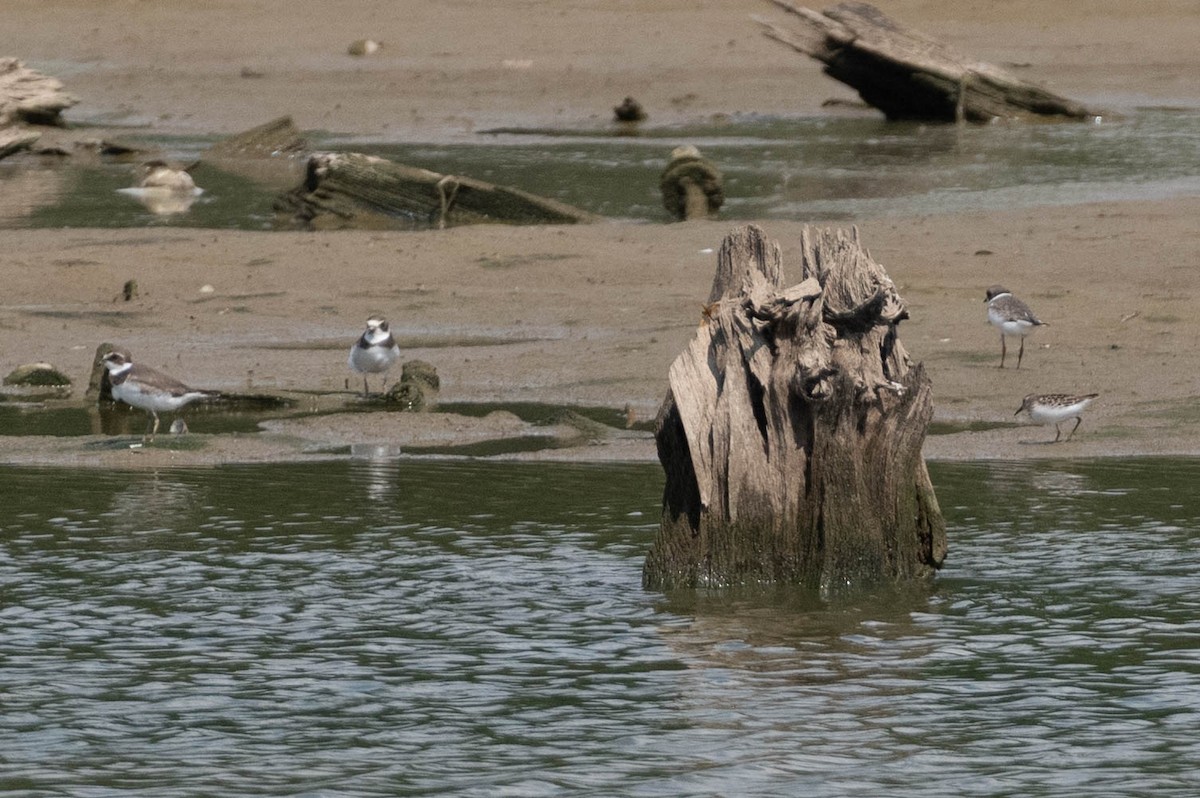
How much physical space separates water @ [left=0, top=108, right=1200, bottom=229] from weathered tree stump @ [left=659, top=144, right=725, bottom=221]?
30 centimetres

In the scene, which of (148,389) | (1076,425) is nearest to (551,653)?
(148,389)

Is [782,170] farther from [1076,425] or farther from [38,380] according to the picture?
[1076,425]

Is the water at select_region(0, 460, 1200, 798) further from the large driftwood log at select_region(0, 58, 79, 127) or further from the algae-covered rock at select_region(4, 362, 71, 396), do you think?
the large driftwood log at select_region(0, 58, 79, 127)

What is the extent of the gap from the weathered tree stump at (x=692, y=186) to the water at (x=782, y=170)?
297 mm

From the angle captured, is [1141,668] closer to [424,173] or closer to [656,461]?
[656,461]

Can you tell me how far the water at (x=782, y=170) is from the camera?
24.1m

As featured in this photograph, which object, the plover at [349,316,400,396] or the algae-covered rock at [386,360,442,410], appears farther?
the algae-covered rock at [386,360,442,410]

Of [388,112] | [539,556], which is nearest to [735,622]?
[539,556]

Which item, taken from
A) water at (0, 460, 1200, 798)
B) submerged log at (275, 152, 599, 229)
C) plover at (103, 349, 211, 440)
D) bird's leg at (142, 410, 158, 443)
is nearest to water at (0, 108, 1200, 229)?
submerged log at (275, 152, 599, 229)

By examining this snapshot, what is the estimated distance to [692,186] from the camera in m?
23.2

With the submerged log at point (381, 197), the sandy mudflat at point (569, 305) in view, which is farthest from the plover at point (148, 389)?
the submerged log at point (381, 197)

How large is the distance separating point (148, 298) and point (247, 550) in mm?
9026

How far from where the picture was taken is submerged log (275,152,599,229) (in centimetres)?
2333

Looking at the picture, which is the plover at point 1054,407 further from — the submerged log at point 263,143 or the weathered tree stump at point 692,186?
the submerged log at point 263,143
